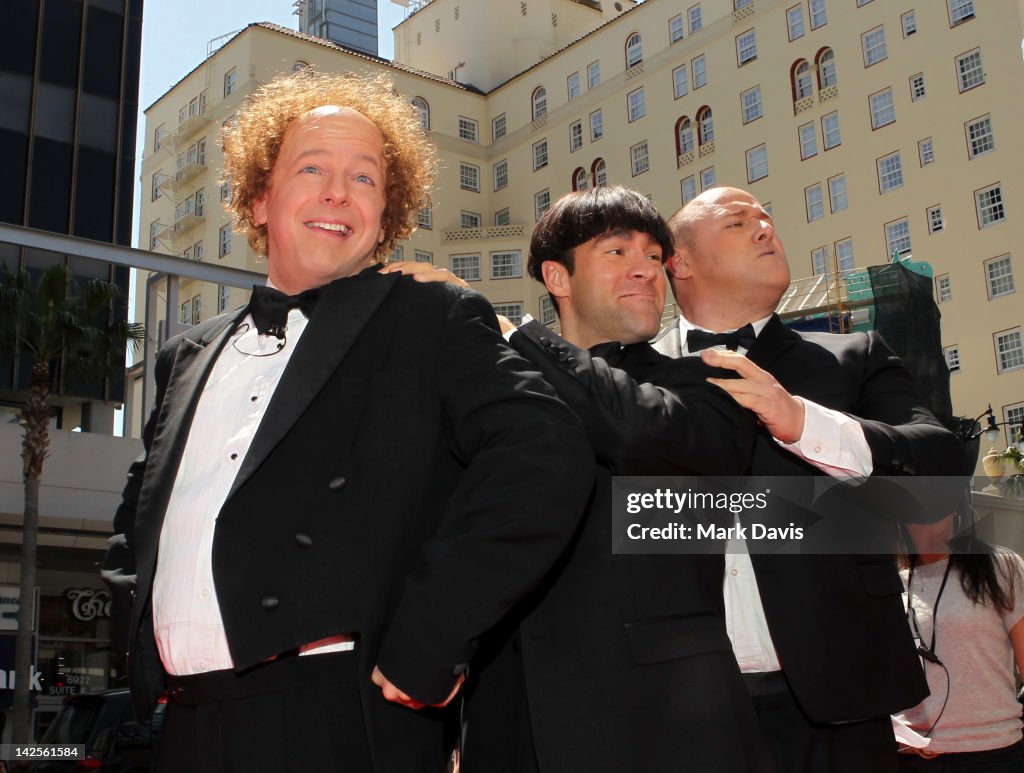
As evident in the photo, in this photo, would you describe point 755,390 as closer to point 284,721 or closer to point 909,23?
point 284,721

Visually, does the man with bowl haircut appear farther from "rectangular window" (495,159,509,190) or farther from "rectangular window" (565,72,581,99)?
"rectangular window" (495,159,509,190)

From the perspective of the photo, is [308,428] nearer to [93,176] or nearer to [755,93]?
[93,176]

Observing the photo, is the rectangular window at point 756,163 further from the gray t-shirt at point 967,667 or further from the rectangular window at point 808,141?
the gray t-shirt at point 967,667

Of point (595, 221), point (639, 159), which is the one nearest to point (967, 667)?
point (595, 221)

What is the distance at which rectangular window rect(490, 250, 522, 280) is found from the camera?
2409 inches

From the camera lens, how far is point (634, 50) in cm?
5841

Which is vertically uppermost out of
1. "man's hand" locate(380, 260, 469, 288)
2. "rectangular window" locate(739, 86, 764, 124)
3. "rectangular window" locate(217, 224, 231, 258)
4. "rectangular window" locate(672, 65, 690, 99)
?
"rectangular window" locate(672, 65, 690, 99)

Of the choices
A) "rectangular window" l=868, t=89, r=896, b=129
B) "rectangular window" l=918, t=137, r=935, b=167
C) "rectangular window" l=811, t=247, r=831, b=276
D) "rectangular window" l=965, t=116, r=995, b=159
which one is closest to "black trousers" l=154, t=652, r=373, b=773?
"rectangular window" l=965, t=116, r=995, b=159

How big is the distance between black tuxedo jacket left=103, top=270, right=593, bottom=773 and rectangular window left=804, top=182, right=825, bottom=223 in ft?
161

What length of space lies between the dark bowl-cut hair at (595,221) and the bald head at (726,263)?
0.33 meters

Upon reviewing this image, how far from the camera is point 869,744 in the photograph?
2736 mm

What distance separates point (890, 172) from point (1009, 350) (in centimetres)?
919

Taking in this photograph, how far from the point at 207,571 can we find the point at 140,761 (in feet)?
21.8

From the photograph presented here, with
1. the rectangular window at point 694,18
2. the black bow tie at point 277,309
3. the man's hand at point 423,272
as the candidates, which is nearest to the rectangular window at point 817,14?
the rectangular window at point 694,18
